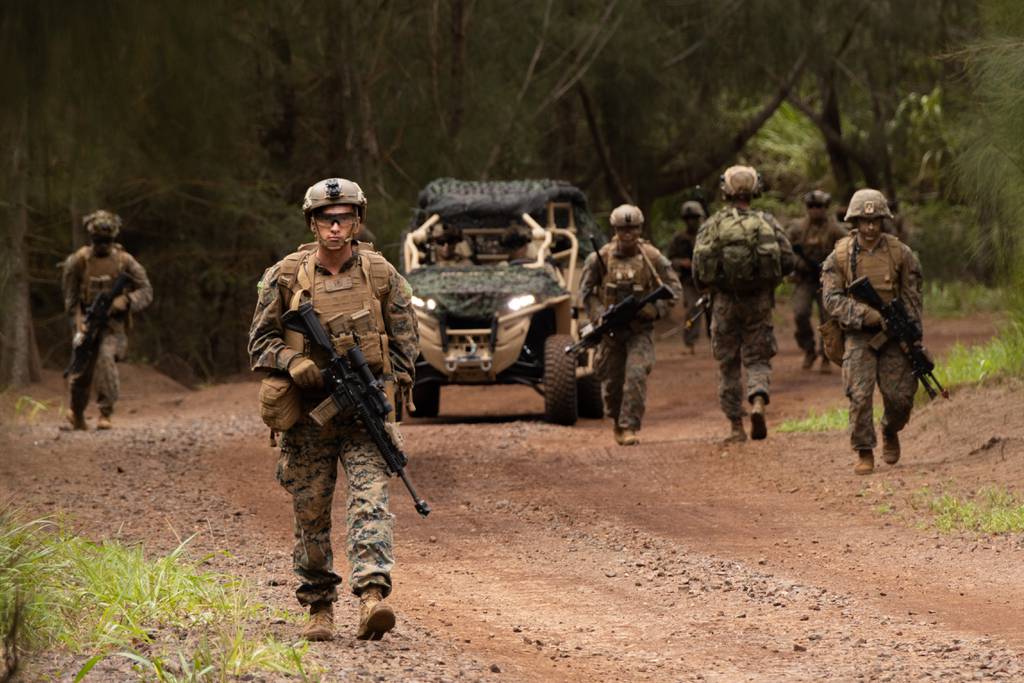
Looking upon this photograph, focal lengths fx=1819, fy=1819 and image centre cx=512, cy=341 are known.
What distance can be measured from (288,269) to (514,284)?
8.72 metres

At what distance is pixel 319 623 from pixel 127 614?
28.0 inches

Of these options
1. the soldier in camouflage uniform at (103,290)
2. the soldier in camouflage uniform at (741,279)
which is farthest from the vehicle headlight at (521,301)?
the soldier in camouflage uniform at (103,290)

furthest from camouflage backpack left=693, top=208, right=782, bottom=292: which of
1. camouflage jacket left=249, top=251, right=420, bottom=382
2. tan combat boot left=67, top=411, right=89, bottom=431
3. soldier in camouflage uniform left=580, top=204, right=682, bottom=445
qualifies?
camouflage jacket left=249, top=251, right=420, bottom=382

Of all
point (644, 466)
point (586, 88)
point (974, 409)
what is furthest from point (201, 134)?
point (586, 88)

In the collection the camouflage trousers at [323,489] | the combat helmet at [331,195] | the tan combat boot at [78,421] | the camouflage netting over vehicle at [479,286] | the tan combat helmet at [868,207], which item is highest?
the tan combat helmet at [868,207]

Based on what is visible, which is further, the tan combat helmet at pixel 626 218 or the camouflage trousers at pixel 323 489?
the tan combat helmet at pixel 626 218

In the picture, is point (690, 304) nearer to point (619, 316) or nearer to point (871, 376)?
point (619, 316)

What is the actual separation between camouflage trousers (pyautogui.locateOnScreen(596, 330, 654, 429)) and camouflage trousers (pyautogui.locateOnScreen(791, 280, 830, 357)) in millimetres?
4758

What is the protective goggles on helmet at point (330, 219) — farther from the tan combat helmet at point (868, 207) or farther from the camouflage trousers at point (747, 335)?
the camouflage trousers at point (747, 335)

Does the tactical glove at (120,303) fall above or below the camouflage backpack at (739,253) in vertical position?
below

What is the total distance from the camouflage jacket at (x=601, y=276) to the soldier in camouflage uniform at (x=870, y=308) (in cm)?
224

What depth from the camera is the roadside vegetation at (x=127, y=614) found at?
5.86 meters

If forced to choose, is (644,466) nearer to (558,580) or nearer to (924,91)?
(558,580)

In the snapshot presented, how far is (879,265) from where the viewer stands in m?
11.5
